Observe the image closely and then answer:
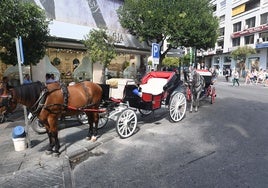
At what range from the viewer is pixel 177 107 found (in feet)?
25.4

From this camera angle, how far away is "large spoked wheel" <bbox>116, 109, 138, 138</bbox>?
5.91 meters

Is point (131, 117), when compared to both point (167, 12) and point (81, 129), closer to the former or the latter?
point (81, 129)

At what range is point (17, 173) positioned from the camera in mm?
4250

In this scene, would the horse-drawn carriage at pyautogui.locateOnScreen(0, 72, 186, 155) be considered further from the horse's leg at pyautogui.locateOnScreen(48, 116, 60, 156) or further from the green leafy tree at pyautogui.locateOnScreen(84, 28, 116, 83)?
the green leafy tree at pyautogui.locateOnScreen(84, 28, 116, 83)

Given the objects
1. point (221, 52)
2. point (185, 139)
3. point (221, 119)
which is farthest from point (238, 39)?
point (185, 139)

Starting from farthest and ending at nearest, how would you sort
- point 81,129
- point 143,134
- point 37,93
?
point 81,129 < point 143,134 < point 37,93

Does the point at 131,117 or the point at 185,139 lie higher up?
the point at 131,117

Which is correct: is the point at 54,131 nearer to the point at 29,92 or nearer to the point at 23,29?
the point at 29,92

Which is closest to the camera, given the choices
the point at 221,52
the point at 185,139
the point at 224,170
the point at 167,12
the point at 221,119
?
the point at 224,170

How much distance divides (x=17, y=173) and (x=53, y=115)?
126cm

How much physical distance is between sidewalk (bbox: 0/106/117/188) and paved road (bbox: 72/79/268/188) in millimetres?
262

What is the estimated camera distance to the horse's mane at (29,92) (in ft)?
14.3

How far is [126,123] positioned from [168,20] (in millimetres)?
11459

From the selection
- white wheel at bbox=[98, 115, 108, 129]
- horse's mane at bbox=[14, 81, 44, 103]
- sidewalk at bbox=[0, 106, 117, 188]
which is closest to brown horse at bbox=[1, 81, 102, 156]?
horse's mane at bbox=[14, 81, 44, 103]
